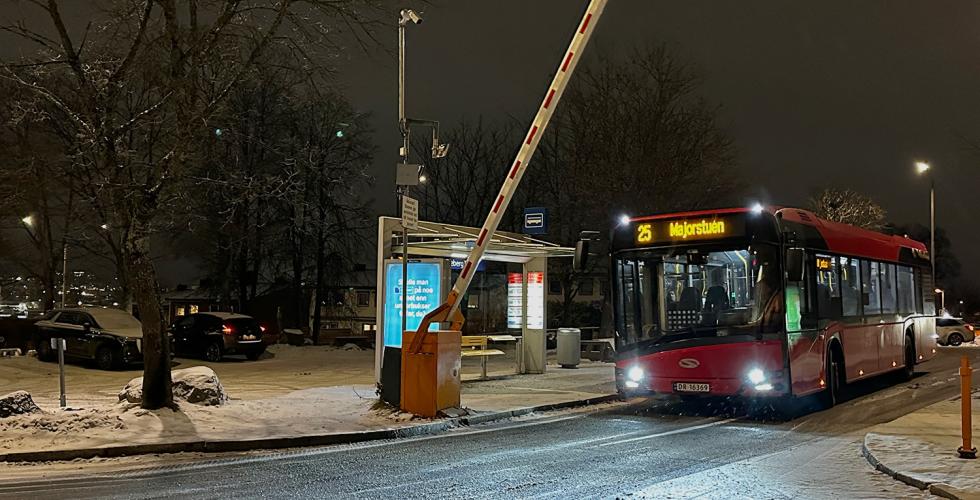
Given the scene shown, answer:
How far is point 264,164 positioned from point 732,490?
97.3ft

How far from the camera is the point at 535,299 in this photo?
62.7 ft

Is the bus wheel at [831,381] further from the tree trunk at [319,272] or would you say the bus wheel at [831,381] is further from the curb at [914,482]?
the tree trunk at [319,272]

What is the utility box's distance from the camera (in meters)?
11.7

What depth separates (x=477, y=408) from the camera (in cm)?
1293

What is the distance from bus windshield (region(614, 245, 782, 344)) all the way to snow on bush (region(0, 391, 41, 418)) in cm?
861

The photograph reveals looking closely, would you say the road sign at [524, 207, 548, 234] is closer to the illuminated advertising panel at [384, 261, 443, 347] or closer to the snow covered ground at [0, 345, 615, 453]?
the snow covered ground at [0, 345, 615, 453]

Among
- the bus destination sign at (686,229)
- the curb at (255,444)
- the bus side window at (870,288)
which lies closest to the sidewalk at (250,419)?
the curb at (255,444)

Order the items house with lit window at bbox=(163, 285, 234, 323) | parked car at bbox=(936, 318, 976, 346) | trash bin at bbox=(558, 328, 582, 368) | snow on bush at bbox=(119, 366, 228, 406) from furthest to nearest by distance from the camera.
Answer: house with lit window at bbox=(163, 285, 234, 323) < parked car at bbox=(936, 318, 976, 346) < trash bin at bbox=(558, 328, 582, 368) < snow on bush at bbox=(119, 366, 228, 406)

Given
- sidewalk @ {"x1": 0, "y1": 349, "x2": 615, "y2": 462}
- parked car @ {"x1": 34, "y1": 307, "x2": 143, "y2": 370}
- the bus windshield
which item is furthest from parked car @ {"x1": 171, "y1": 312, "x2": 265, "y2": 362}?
the bus windshield

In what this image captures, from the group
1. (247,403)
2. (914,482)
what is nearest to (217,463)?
(247,403)

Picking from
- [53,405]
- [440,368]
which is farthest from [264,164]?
[440,368]

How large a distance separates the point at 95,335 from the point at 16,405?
437 inches

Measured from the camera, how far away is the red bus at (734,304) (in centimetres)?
1175

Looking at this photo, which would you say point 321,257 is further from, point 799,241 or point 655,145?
point 799,241
